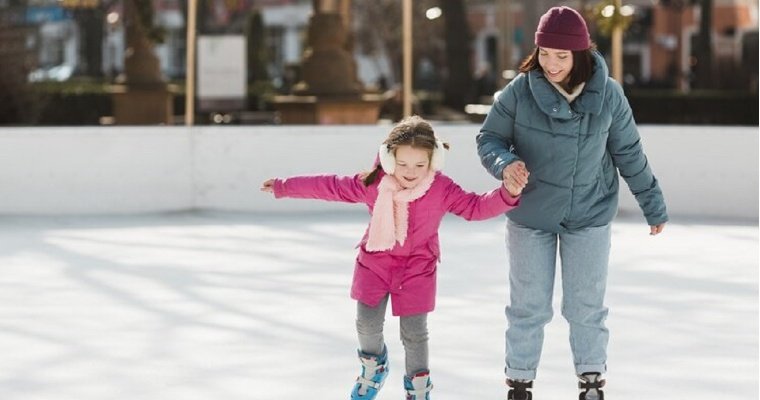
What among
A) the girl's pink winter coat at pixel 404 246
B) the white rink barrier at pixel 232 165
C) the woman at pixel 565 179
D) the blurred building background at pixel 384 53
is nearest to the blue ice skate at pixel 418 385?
the girl's pink winter coat at pixel 404 246

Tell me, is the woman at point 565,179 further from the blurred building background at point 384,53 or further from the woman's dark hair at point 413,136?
the blurred building background at point 384,53

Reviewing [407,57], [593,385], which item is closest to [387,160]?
[593,385]

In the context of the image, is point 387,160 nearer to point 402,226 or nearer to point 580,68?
point 402,226

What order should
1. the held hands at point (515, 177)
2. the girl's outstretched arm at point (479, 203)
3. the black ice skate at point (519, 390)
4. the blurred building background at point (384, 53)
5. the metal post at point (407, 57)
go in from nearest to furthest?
the held hands at point (515, 177), the girl's outstretched arm at point (479, 203), the black ice skate at point (519, 390), the metal post at point (407, 57), the blurred building background at point (384, 53)

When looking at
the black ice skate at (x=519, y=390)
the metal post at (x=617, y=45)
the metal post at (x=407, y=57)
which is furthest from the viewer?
the metal post at (x=407, y=57)

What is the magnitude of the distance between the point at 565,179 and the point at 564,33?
436mm

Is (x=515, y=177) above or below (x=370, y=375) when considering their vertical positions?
above

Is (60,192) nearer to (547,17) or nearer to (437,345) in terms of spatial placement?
(437,345)

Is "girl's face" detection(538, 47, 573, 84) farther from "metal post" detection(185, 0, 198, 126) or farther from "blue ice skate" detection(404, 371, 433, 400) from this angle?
"metal post" detection(185, 0, 198, 126)

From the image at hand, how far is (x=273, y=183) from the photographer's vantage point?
4.78m

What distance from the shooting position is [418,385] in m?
4.82

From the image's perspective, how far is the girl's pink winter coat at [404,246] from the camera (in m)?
4.76

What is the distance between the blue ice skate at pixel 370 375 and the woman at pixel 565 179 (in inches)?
16.0

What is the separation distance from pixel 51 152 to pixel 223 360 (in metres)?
6.63
